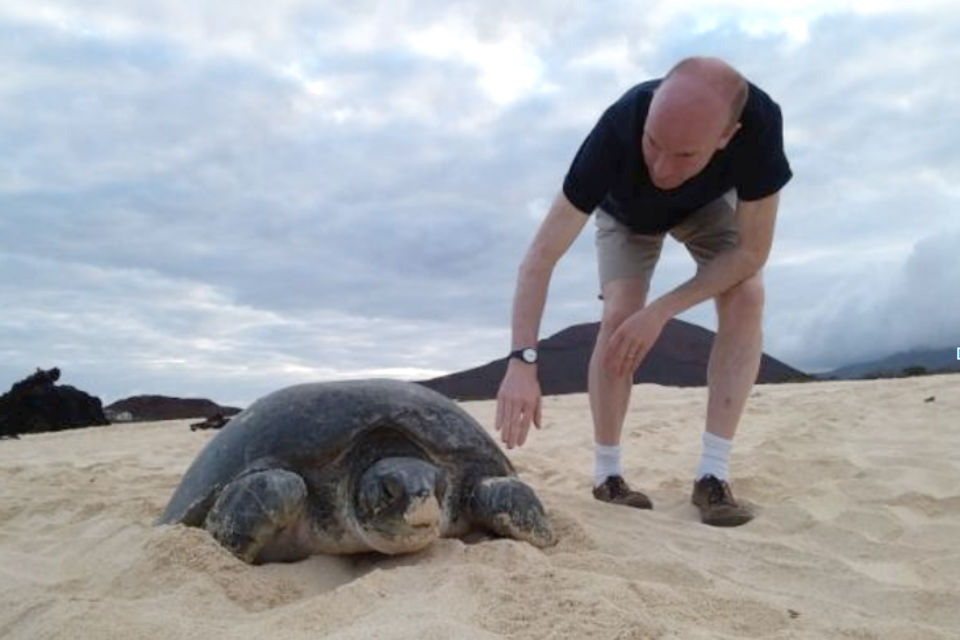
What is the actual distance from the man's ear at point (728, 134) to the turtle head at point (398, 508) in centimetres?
159

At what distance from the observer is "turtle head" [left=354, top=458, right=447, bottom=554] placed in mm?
2621

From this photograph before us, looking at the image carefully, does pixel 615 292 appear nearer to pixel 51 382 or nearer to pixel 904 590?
pixel 904 590

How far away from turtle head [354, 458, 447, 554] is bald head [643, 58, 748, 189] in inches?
54.0


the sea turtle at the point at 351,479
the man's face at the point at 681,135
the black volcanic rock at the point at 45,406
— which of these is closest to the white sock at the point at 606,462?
the sea turtle at the point at 351,479

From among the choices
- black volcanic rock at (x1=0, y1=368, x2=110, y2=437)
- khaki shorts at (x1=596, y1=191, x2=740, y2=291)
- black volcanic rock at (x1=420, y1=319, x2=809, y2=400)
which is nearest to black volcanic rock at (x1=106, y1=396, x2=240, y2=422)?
black volcanic rock at (x1=0, y1=368, x2=110, y2=437)

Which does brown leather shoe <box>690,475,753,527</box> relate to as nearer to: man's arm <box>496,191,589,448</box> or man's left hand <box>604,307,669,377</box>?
man's left hand <box>604,307,669,377</box>

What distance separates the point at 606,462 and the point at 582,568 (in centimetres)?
142

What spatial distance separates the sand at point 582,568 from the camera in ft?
6.78

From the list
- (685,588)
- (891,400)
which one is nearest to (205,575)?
(685,588)

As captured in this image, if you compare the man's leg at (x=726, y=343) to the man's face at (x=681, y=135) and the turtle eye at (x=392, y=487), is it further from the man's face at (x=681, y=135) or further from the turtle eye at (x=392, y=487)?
the turtle eye at (x=392, y=487)

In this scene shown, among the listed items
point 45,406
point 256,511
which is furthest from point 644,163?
point 45,406

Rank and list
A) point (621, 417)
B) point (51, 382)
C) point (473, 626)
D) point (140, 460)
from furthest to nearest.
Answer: point (51, 382) → point (140, 460) → point (621, 417) → point (473, 626)

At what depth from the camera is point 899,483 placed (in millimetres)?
3957

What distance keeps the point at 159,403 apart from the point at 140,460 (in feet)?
22.4
